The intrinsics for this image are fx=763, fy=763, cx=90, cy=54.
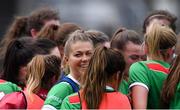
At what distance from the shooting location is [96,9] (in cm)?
1254

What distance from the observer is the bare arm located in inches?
186

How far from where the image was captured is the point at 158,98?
15.9ft

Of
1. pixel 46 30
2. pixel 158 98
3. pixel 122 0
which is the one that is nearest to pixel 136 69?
pixel 158 98

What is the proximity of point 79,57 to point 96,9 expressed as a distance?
7634mm

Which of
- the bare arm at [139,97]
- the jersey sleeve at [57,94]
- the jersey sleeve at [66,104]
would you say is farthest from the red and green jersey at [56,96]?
the bare arm at [139,97]

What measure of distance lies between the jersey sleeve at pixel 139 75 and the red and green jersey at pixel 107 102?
14.0 inches

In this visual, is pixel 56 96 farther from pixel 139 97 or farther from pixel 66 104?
pixel 139 97

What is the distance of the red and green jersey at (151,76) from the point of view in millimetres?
4844

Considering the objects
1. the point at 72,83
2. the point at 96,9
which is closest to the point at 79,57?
the point at 72,83

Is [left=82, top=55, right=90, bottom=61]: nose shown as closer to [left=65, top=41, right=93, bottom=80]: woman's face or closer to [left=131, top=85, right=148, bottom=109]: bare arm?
[left=65, top=41, right=93, bottom=80]: woman's face

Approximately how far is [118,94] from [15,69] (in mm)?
1092

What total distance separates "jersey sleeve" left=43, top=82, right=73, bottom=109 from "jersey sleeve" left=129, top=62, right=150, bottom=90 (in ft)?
1.35

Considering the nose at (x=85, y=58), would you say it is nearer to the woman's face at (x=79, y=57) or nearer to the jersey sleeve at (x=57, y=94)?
the woman's face at (x=79, y=57)

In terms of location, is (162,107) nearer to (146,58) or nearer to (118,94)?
(118,94)
